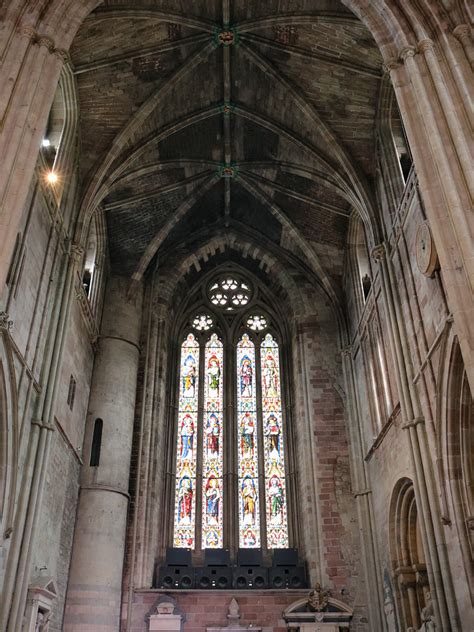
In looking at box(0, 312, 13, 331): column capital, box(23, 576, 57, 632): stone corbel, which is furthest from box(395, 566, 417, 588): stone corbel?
box(0, 312, 13, 331): column capital

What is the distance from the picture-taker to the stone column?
14.1m

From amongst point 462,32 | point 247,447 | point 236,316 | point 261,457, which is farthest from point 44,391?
point 462,32

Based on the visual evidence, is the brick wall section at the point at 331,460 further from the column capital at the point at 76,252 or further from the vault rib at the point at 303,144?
the column capital at the point at 76,252

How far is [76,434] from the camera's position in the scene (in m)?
15.2

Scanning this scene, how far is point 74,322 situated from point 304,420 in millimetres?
6963

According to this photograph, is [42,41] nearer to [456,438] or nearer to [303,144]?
[303,144]

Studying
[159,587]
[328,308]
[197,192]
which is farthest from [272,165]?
[159,587]

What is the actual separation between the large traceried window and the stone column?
2421mm

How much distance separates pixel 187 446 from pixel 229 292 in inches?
222

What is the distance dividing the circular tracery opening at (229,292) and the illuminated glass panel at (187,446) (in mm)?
1601

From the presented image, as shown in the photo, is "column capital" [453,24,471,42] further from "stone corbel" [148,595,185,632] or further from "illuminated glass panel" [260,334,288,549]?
"stone corbel" [148,595,185,632]

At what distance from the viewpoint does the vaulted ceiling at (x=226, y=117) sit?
1414 centimetres

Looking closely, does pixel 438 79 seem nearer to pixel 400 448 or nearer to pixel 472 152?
pixel 472 152

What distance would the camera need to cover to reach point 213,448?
18.6m
